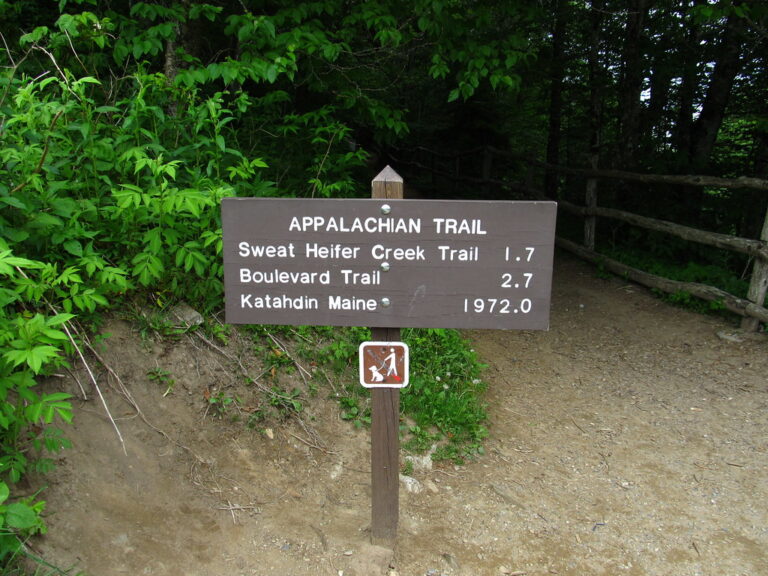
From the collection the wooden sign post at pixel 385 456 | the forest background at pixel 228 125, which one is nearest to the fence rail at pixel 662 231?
the forest background at pixel 228 125

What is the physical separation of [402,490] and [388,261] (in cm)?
174

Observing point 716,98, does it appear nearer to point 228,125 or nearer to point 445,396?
point 445,396

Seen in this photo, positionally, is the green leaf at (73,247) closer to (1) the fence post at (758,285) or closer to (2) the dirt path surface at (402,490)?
(2) the dirt path surface at (402,490)

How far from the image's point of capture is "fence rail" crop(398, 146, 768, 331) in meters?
5.76

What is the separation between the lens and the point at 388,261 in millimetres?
2484

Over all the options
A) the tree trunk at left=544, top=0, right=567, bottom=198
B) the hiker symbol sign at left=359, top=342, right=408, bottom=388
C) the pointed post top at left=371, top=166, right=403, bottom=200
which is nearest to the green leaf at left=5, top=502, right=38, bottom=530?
the hiker symbol sign at left=359, top=342, right=408, bottom=388

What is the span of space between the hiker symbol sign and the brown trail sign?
164 mm

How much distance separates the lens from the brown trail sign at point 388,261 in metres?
2.45

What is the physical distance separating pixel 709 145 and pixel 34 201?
9.02 m

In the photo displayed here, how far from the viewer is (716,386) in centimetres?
498

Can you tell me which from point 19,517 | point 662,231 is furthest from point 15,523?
point 662,231

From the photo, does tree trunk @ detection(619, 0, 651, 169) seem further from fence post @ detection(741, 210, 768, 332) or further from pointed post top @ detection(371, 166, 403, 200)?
pointed post top @ detection(371, 166, 403, 200)

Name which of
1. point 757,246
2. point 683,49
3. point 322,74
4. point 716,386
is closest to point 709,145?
point 683,49

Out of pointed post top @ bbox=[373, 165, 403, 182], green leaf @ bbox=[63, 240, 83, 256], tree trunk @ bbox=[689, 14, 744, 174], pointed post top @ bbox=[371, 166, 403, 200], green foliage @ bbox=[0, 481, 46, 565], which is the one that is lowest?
green foliage @ bbox=[0, 481, 46, 565]
